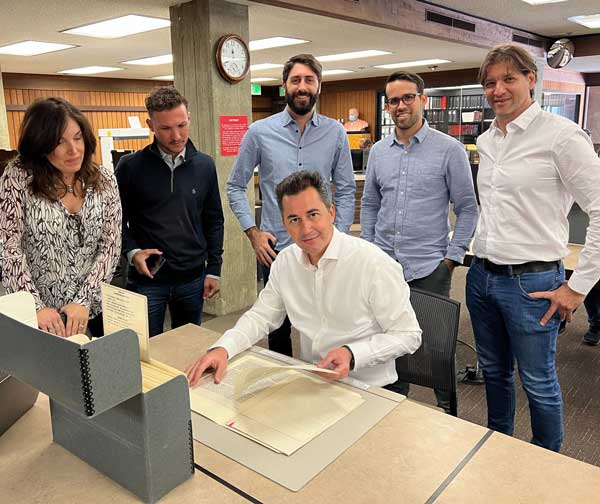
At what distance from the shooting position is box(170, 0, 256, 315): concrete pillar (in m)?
4.18

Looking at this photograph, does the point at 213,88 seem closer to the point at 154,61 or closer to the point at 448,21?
the point at 448,21

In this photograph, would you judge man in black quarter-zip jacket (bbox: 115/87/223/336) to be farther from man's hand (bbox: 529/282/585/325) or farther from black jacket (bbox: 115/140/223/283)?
man's hand (bbox: 529/282/585/325)

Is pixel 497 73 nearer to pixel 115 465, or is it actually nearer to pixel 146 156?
pixel 146 156

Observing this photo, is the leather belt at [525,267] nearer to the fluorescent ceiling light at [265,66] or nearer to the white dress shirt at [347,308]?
the white dress shirt at [347,308]

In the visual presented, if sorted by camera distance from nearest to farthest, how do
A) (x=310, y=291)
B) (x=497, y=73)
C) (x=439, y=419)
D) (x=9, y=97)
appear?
(x=439, y=419) → (x=310, y=291) → (x=497, y=73) → (x=9, y=97)

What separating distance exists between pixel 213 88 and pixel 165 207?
88.1 inches

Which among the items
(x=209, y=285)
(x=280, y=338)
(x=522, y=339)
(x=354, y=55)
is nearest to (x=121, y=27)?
(x=354, y=55)

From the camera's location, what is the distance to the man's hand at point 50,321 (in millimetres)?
1616

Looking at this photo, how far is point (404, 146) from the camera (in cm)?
245

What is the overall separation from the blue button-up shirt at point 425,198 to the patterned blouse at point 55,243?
1.24 meters

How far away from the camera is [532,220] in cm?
186

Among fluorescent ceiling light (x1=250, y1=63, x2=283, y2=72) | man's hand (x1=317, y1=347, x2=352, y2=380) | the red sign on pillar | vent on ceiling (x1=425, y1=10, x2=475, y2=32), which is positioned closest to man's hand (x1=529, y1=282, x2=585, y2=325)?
man's hand (x1=317, y1=347, x2=352, y2=380)

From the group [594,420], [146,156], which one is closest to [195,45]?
[146,156]

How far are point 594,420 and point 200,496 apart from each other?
2.46 metres
